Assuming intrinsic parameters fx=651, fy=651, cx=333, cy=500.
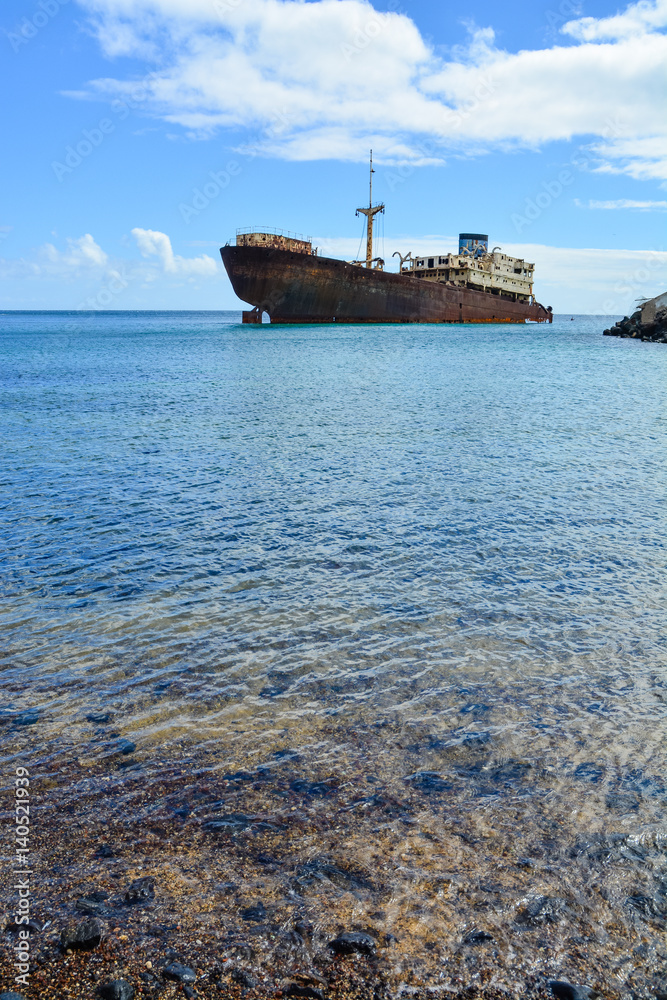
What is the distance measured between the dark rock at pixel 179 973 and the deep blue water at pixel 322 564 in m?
1.95

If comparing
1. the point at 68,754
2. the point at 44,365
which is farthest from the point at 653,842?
the point at 44,365

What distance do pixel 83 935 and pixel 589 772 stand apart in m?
3.10

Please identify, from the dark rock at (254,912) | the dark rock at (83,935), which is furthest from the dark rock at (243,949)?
the dark rock at (83,935)

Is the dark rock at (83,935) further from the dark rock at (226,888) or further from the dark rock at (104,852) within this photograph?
the dark rock at (226,888)

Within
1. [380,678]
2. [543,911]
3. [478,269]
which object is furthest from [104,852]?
[478,269]

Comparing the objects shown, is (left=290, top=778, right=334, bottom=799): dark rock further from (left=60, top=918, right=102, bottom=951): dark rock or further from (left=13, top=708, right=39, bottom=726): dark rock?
(left=13, top=708, right=39, bottom=726): dark rock

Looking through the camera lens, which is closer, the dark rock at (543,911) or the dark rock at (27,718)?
the dark rock at (543,911)

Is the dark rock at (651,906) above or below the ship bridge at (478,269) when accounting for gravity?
below

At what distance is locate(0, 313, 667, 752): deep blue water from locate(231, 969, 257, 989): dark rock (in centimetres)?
202

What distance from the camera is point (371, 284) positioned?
71000 mm

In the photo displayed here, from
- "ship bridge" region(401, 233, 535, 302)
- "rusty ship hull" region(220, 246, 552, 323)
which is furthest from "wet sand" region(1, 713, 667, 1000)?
"ship bridge" region(401, 233, 535, 302)

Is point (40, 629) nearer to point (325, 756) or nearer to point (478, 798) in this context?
point (325, 756)

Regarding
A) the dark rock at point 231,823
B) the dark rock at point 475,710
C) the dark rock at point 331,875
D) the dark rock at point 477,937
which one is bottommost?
the dark rock at point 475,710

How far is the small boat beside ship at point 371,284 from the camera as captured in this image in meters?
62.6
